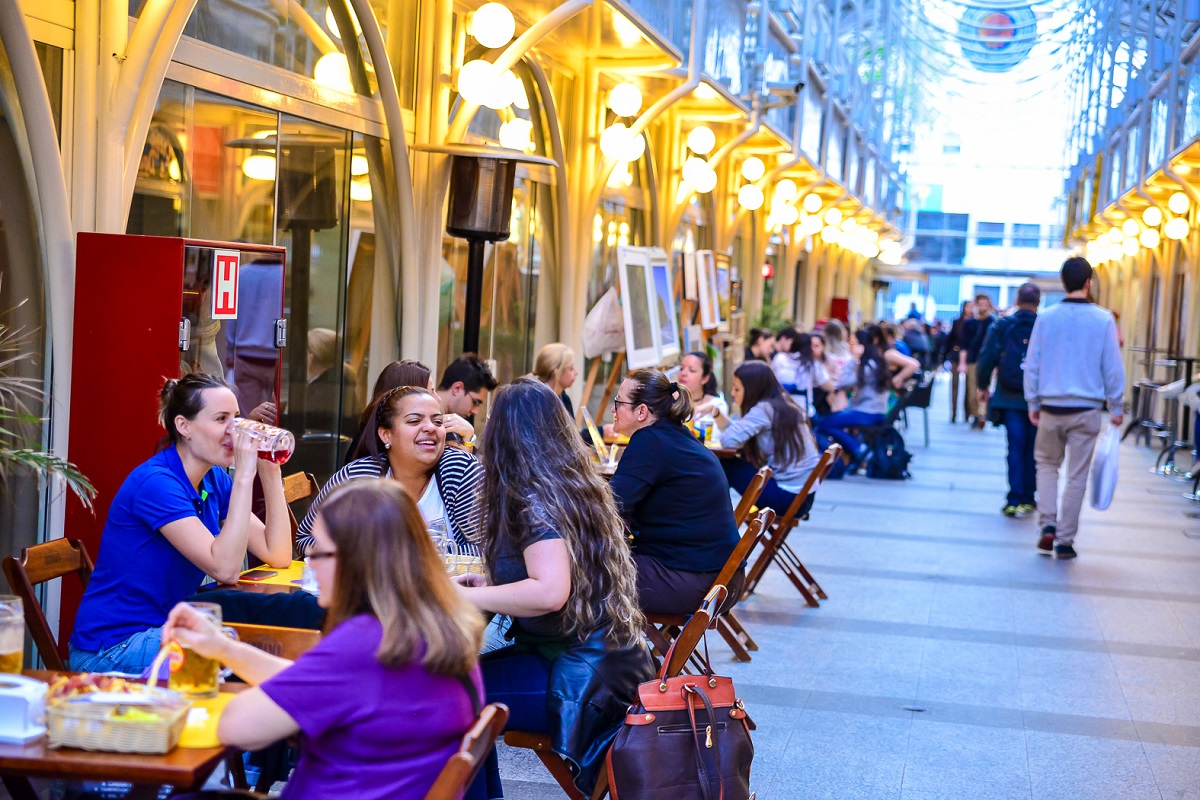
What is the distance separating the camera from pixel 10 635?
2.57m

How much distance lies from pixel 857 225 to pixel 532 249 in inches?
717

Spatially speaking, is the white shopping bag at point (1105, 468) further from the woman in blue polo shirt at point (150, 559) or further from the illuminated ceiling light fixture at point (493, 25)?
the woman in blue polo shirt at point (150, 559)

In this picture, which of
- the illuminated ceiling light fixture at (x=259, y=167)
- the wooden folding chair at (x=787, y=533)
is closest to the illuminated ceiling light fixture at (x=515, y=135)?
the illuminated ceiling light fixture at (x=259, y=167)

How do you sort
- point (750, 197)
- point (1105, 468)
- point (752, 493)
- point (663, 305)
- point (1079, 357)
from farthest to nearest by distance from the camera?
point (750, 197), point (663, 305), point (1105, 468), point (1079, 357), point (752, 493)

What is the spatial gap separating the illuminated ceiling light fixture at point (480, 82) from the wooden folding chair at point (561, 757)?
3.75m

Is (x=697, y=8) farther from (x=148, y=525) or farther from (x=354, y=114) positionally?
(x=148, y=525)

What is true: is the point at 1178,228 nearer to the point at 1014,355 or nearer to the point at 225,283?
the point at 1014,355

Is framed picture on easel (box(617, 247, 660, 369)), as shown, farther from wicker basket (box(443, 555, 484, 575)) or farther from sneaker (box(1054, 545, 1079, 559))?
wicker basket (box(443, 555, 484, 575))

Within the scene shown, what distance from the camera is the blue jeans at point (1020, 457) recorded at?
35.5 ft

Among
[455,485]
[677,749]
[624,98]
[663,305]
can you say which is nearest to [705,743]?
[677,749]

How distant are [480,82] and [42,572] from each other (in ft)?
13.2

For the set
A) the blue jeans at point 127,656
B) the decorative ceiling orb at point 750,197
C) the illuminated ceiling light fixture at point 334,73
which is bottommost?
the blue jeans at point 127,656

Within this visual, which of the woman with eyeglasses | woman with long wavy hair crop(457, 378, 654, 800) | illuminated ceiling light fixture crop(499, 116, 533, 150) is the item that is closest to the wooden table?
woman with long wavy hair crop(457, 378, 654, 800)

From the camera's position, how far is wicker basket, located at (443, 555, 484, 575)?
3740 mm
